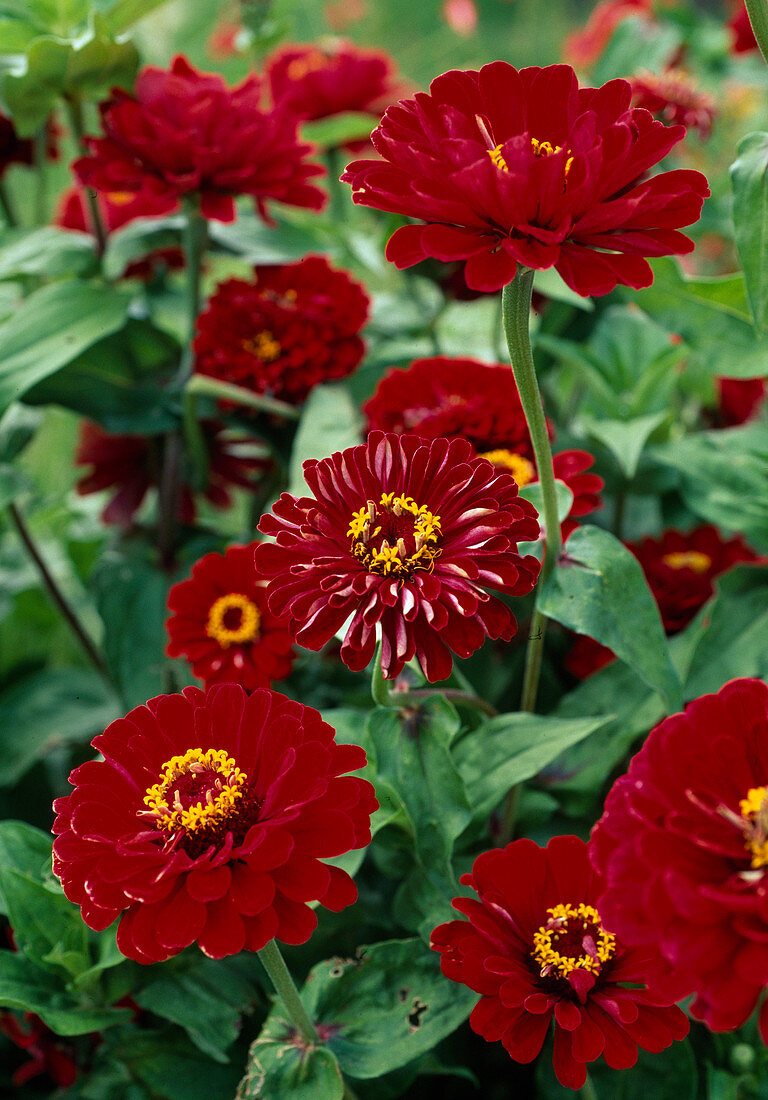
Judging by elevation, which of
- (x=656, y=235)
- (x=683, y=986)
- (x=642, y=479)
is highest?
(x=656, y=235)

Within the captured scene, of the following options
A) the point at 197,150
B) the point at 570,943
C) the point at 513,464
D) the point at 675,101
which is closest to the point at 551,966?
the point at 570,943

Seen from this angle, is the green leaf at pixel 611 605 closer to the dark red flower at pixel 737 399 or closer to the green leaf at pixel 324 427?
the green leaf at pixel 324 427

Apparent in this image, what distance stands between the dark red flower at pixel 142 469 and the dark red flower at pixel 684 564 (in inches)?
11.8

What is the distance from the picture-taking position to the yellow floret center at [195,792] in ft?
1.22

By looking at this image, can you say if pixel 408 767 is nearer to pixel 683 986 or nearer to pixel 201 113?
pixel 683 986

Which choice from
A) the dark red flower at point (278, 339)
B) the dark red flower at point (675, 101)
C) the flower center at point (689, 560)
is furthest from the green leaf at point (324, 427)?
the dark red flower at point (675, 101)

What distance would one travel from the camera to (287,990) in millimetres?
415

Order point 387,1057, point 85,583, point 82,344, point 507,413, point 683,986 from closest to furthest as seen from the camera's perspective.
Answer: point 683,986 → point 387,1057 → point 507,413 → point 82,344 → point 85,583

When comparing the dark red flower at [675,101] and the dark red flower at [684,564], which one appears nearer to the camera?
the dark red flower at [684,564]

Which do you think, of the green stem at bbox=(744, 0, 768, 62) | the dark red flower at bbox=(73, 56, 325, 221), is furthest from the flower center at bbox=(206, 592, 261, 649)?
the green stem at bbox=(744, 0, 768, 62)

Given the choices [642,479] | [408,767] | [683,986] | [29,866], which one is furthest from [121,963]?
[642,479]

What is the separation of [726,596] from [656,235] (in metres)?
0.31

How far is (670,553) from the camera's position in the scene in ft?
2.29

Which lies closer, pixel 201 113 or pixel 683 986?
pixel 683 986
